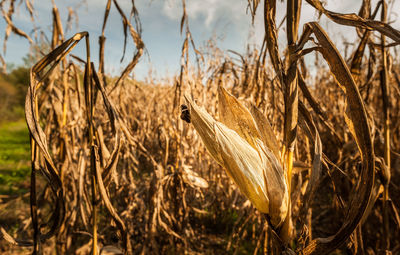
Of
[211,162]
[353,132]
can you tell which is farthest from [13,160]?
[353,132]

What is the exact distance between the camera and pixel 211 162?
5.33 ft

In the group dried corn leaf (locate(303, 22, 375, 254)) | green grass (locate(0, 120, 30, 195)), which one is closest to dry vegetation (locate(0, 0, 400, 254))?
dried corn leaf (locate(303, 22, 375, 254))

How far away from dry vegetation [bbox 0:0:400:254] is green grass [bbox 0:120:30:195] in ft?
2.06

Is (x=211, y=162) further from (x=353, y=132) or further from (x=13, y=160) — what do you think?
(x=13, y=160)

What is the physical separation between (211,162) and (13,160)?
450cm

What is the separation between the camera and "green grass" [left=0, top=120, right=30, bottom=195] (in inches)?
110

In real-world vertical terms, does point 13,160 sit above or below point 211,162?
above

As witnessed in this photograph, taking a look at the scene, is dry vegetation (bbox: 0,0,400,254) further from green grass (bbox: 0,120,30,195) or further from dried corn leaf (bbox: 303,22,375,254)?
green grass (bbox: 0,120,30,195)

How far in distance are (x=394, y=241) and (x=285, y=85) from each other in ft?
5.10

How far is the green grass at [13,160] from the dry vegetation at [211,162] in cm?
63

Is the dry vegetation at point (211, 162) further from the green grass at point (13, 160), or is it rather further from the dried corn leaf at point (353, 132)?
the green grass at point (13, 160)

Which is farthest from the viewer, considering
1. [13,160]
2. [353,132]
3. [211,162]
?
[13,160]

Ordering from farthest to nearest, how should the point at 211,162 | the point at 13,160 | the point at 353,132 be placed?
the point at 13,160 < the point at 211,162 < the point at 353,132

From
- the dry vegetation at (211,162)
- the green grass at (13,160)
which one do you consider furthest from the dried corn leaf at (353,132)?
the green grass at (13,160)
